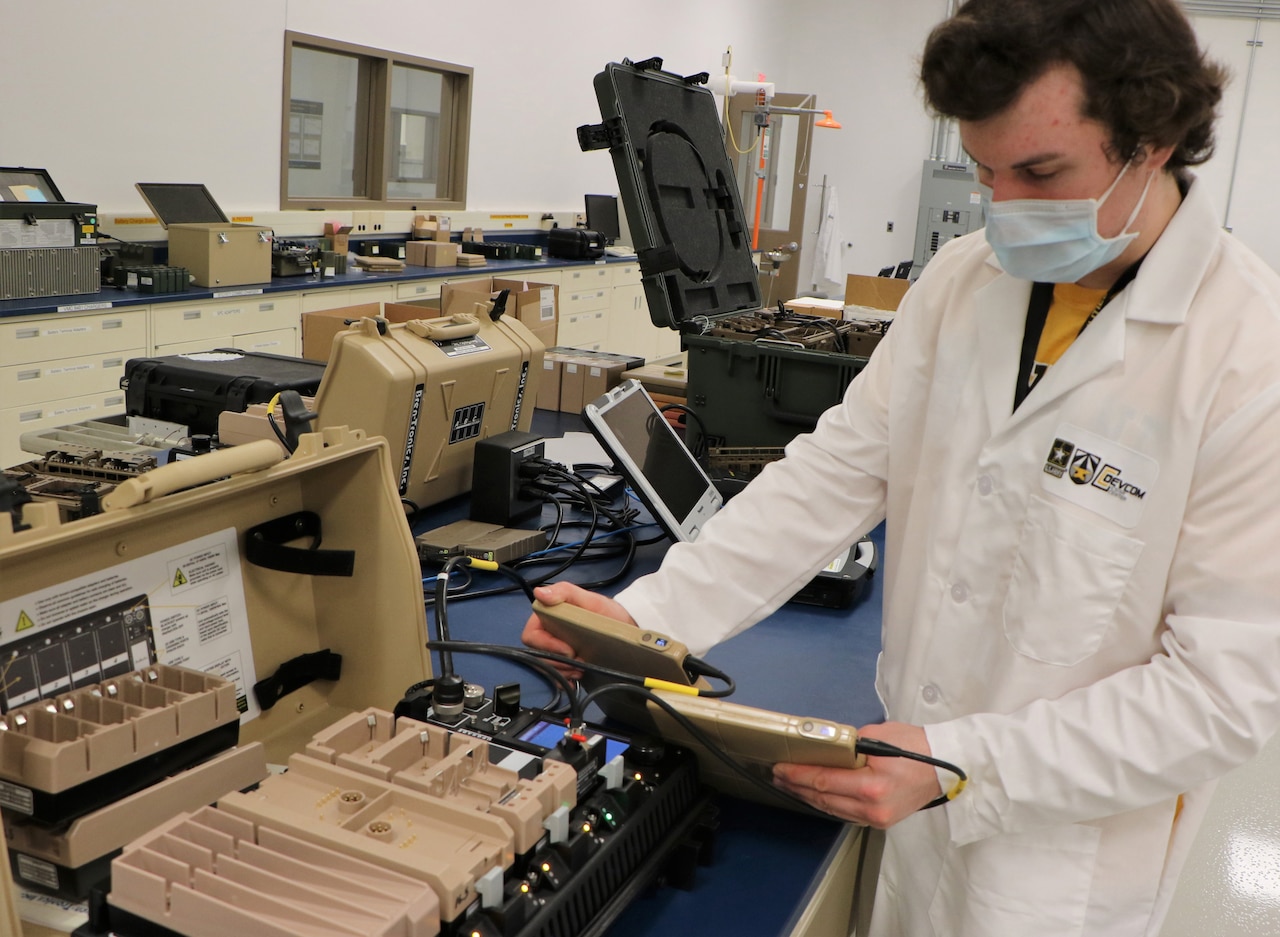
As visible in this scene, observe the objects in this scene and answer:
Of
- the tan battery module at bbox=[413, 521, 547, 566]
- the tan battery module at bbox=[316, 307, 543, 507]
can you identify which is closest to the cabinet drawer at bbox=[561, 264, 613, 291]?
the tan battery module at bbox=[316, 307, 543, 507]

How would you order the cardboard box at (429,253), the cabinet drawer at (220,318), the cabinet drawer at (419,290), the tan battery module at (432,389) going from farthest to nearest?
the cardboard box at (429,253), the cabinet drawer at (419,290), the cabinet drawer at (220,318), the tan battery module at (432,389)

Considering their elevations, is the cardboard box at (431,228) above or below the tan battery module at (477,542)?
above

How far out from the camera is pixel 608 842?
0.78 meters

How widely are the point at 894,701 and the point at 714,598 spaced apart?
9.0 inches

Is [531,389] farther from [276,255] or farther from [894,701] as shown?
[276,255]

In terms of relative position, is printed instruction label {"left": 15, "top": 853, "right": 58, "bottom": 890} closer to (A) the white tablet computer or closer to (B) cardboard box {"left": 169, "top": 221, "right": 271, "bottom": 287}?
(A) the white tablet computer

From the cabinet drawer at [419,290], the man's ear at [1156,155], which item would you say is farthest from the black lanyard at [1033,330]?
the cabinet drawer at [419,290]

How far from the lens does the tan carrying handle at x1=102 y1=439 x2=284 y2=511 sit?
2.51ft

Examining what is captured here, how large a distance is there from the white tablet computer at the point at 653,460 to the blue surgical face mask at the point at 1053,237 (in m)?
0.69

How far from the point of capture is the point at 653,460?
163 cm

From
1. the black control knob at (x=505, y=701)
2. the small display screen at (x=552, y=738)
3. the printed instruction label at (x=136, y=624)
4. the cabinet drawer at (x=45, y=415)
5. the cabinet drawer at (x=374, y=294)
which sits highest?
the cabinet drawer at (x=374, y=294)

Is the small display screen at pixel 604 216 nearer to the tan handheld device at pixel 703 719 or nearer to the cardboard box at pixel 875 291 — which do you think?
the cardboard box at pixel 875 291

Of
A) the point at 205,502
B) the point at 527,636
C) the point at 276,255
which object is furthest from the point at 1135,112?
the point at 276,255

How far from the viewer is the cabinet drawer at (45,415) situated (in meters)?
3.22
